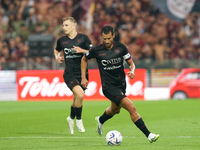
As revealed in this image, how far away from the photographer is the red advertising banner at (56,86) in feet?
67.4

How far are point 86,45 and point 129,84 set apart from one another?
429 inches

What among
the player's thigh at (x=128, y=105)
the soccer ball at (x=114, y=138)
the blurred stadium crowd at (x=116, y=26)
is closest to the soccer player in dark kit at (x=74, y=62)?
the player's thigh at (x=128, y=105)

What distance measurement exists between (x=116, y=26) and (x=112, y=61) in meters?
14.5

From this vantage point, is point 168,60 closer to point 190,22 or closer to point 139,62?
point 139,62

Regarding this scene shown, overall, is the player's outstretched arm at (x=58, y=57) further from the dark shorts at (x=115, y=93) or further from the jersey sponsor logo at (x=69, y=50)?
the dark shorts at (x=115, y=93)

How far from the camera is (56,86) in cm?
2095

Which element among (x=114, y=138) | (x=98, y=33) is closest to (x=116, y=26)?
(x=98, y=33)

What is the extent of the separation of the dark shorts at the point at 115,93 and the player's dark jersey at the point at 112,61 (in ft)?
0.27

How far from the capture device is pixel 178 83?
20625 mm

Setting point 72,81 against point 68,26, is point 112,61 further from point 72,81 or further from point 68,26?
point 68,26

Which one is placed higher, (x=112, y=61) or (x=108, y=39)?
(x=108, y=39)

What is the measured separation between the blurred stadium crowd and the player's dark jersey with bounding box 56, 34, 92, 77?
1089 centimetres

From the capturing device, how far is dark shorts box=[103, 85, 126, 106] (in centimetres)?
776

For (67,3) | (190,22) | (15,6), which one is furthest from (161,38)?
(15,6)
